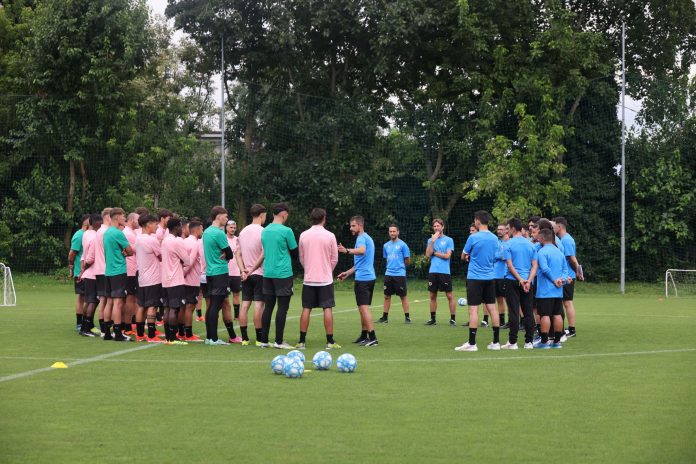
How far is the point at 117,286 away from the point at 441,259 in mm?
7119

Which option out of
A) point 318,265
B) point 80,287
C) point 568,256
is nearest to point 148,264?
point 80,287

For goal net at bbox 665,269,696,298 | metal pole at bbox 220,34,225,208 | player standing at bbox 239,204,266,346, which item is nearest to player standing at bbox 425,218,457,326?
player standing at bbox 239,204,266,346

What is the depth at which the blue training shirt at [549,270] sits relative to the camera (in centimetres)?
1419

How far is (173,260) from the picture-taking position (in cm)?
1459

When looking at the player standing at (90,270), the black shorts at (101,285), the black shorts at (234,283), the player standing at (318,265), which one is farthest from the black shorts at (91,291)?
the player standing at (318,265)

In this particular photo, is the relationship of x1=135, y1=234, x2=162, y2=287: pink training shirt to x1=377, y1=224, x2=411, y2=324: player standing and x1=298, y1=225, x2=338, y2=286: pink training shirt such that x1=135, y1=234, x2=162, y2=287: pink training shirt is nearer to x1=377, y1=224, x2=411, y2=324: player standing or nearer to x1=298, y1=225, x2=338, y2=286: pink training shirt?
x1=298, y1=225, x2=338, y2=286: pink training shirt

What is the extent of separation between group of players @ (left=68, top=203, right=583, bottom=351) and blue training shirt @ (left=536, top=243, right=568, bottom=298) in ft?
0.05

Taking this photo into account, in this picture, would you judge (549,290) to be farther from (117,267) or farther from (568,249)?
(117,267)

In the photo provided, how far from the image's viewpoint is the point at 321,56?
35.2m

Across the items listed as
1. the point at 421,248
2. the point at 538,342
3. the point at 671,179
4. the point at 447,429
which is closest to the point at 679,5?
the point at 671,179

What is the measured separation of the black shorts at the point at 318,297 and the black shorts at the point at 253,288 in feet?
3.14

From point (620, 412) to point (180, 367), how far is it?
18.5 ft

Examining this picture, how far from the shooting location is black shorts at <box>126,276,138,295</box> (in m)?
16.0

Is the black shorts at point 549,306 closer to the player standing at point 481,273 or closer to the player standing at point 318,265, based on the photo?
the player standing at point 481,273
